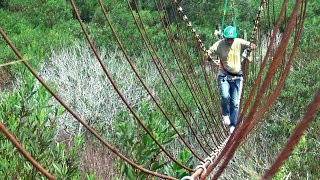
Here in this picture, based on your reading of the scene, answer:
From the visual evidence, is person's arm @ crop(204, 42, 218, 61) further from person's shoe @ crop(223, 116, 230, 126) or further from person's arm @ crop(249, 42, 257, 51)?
person's shoe @ crop(223, 116, 230, 126)

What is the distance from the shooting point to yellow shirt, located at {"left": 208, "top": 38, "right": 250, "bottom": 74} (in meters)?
5.16

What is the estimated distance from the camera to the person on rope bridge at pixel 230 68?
515cm

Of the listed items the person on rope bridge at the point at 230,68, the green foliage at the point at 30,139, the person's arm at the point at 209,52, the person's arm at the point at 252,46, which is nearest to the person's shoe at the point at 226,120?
the person on rope bridge at the point at 230,68

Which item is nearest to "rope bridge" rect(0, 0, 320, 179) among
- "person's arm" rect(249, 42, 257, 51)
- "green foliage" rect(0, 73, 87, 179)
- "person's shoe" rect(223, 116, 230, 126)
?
"person's arm" rect(249, 42, 257, 51)

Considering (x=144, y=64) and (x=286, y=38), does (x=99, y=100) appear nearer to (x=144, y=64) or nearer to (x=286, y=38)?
(x=144, y=64)

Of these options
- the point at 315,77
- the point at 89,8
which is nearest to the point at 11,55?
the point at 89,8

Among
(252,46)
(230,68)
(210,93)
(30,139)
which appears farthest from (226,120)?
(30,139)

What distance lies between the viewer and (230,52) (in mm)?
5137

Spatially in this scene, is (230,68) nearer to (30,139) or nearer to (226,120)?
(226,120)

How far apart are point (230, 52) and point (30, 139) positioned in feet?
6.84

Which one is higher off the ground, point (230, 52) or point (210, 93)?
point (210, 93)

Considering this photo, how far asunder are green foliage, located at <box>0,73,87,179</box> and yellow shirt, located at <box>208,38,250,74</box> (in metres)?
1.60

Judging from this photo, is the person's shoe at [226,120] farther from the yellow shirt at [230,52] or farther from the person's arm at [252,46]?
the person's arm at [252,46]

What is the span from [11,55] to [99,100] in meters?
2.16
